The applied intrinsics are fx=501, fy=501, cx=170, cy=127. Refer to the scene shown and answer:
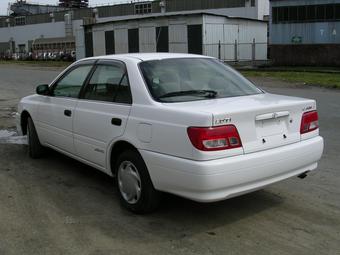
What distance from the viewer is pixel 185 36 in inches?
1572

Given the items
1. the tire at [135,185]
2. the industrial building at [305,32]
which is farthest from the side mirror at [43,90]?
the industrial building at [305,32]

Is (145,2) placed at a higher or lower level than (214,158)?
higher

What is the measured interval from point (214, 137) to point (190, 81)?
113cm

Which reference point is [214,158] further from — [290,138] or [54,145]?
[54,145]

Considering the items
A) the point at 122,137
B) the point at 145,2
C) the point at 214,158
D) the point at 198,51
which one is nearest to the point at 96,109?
the point at 122,137

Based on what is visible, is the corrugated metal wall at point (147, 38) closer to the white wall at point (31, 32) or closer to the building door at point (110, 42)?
the building door at point (110, 42)

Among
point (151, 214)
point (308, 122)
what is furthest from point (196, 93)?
point (151, 214)

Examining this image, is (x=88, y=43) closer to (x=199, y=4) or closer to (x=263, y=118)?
(x=199, y=4)

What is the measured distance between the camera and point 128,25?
44.4 m

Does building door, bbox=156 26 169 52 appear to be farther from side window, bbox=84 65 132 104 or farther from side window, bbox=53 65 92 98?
side window, bbox=84 65 132 104

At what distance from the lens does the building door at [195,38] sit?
1543 inches

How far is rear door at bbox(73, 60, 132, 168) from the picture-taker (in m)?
5.15

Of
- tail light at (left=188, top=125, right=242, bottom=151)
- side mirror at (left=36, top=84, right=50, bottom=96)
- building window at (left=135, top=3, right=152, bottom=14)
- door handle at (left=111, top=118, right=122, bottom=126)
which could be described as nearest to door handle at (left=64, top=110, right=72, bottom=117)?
side mirror at (left=36, top=84, right=50, bottom=96)

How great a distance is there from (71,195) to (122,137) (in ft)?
3.69
